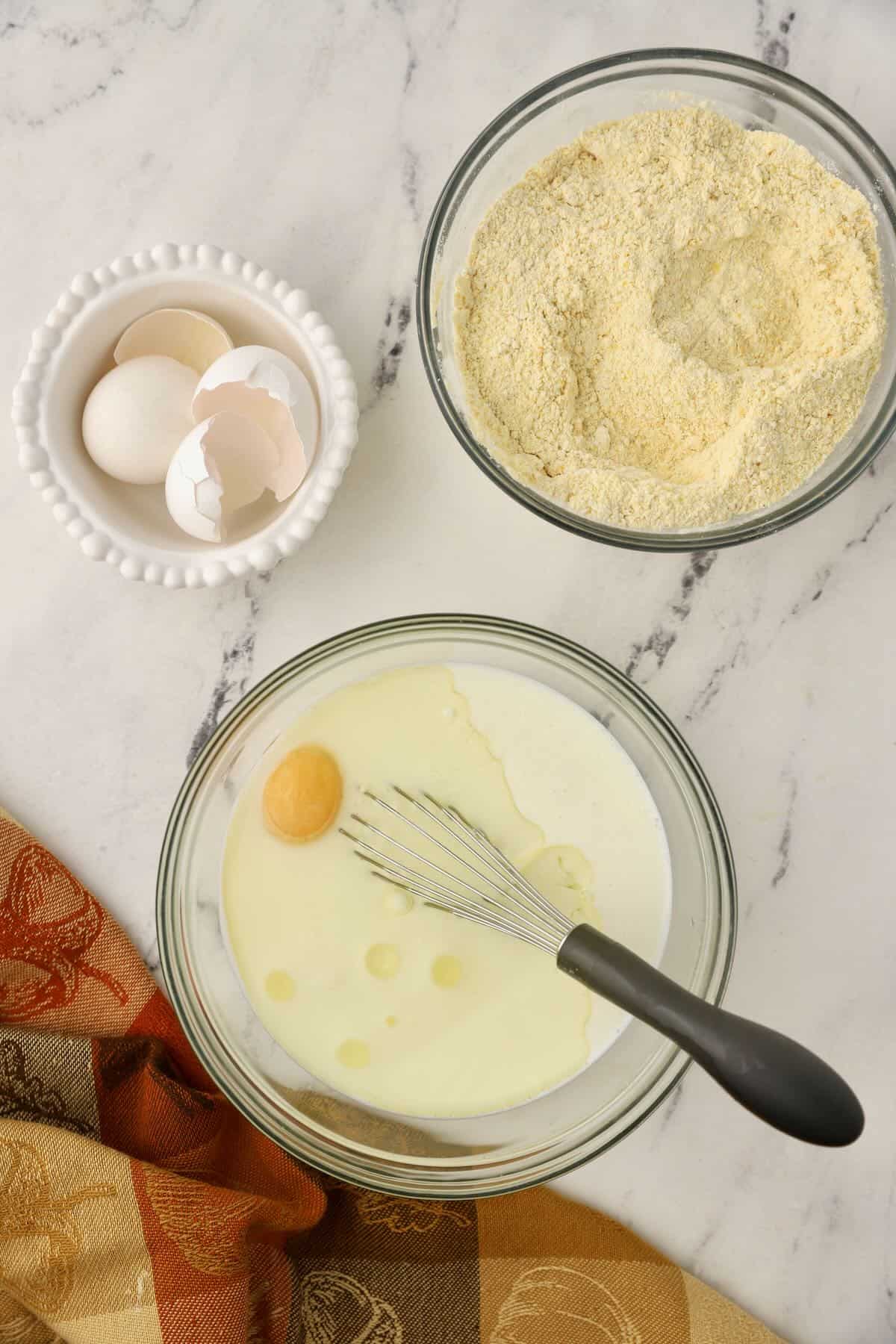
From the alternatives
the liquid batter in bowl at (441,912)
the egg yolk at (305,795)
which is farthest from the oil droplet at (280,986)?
the egg yolk at (305,795)

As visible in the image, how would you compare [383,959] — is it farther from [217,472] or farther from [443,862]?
[217,472]

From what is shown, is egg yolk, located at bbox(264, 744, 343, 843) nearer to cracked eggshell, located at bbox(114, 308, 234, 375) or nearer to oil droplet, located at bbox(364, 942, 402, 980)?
oil droplet, located at bbox(364, 942, 402, 980)

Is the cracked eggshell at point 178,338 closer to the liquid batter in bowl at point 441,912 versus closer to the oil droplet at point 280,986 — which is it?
the liquid batter in bowl at point 441,912

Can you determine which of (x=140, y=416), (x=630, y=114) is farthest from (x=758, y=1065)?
(x=630, y=114)

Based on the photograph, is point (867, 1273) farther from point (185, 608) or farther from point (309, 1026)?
point (185, 608)

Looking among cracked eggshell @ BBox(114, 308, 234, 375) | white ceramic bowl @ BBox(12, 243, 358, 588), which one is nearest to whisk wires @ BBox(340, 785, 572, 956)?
white ceramic bowl @ BBox(12, 243, 358, 588)

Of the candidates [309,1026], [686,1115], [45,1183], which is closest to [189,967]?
[309,1026]
